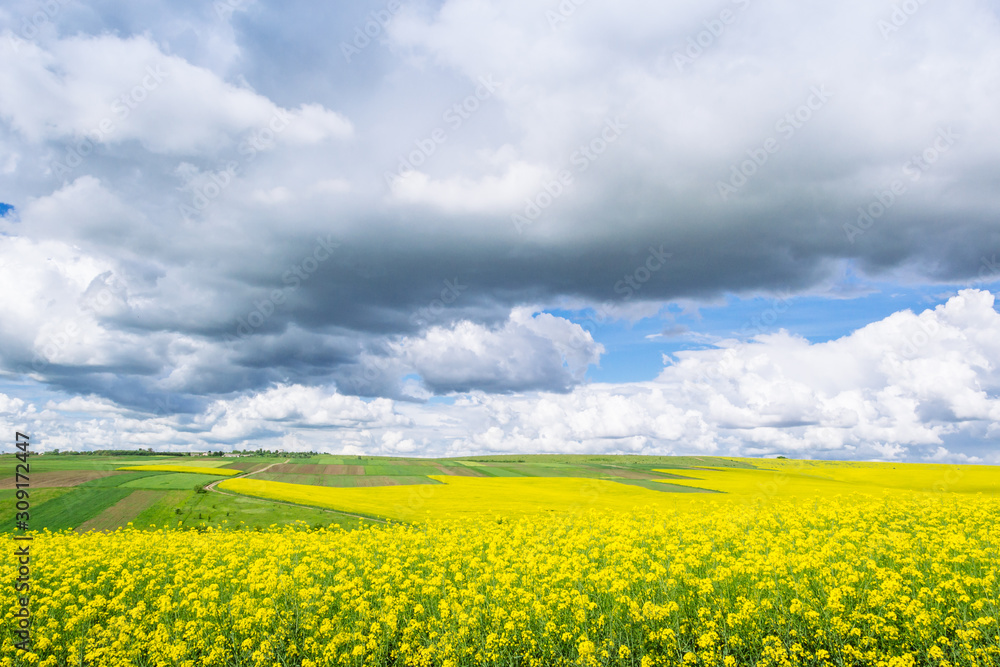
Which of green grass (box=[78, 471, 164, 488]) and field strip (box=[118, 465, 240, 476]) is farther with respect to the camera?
field strip (box=[118, 465, 240, 476])

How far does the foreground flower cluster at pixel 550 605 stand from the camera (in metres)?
11.6

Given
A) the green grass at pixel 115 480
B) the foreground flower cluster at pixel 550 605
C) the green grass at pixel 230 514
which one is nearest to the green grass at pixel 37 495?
the green grass at pixel 115 480

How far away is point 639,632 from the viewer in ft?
40.4

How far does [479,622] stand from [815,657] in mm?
7619

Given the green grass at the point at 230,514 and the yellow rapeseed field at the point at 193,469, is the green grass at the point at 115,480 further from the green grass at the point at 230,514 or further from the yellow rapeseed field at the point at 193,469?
the green grass at the point at 230,514

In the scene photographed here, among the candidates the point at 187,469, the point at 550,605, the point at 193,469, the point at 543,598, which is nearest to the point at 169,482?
the point at 193,469

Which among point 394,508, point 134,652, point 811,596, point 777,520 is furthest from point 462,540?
point 394,508

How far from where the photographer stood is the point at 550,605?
45.2 ft

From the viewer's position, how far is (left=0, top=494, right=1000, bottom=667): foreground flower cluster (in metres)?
11.6

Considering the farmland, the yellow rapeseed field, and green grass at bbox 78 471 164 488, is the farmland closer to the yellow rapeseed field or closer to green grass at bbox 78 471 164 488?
green grass at bbox 78 471 164 488

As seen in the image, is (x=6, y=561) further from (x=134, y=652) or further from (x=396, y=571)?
(x=396, y=571)

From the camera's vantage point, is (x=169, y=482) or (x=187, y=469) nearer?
(x=169, y=482)

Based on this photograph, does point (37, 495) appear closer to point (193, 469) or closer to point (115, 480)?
point (115, 480)

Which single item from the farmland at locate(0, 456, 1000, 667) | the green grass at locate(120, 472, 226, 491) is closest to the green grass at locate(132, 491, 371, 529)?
the green grass at locate(120, 472, 226, 491)
